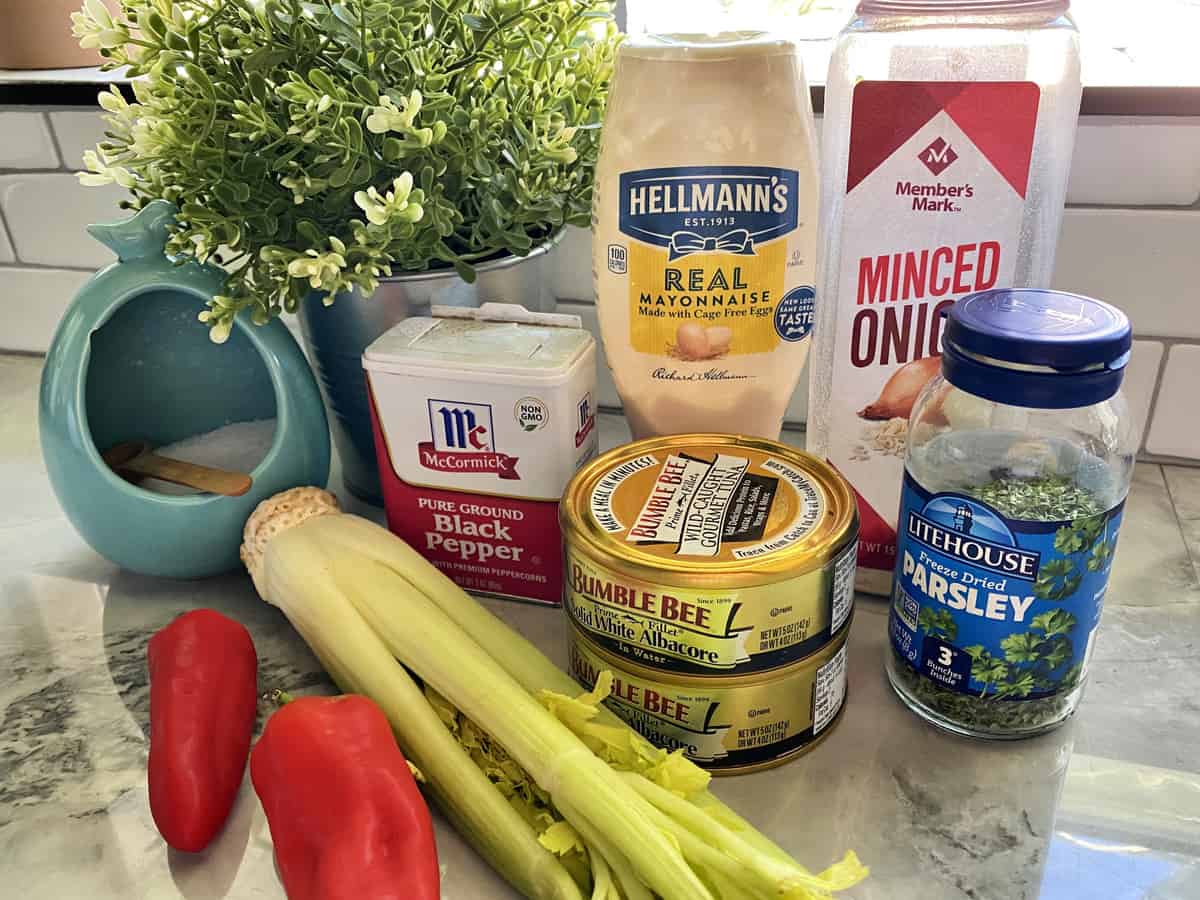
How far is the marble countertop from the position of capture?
1.67 ft

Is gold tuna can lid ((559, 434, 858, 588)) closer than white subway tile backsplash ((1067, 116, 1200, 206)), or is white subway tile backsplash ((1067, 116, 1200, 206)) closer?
gold tuna can lid ((559, 434, 858, 588))

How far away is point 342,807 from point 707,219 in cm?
39

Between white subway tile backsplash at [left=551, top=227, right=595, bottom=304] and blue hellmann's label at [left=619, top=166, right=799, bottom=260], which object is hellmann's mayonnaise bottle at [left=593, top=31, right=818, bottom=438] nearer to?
blue hellmann's label at [left=619, top=166, right=799, bottom=260]

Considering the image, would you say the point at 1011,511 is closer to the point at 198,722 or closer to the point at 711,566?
the point at 711,566

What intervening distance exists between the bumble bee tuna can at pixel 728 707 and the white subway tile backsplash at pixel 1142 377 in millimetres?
430

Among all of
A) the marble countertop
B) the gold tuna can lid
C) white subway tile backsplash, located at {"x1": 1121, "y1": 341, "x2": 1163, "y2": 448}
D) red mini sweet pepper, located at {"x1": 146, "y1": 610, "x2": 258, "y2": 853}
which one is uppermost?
the gold tuna can lid

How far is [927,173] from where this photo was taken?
603 mm

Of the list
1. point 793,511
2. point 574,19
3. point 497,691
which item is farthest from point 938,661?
point 574,19

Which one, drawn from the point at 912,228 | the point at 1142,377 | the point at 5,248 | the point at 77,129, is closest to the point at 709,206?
the point at 912,228

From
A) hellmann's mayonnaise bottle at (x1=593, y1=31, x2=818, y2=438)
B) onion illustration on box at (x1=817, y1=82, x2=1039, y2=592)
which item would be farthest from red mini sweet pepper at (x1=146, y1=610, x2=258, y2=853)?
onion illustration on box at (x1=817, y1=82, x2=1039, y2=592)

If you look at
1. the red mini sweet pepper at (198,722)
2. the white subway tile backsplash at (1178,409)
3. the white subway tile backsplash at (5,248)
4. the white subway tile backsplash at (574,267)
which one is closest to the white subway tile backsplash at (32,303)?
the white subway tile backsplash at (5,248)

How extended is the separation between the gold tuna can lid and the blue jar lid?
0.11 meters

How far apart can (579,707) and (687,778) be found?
6 centimetres

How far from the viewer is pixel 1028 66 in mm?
580
